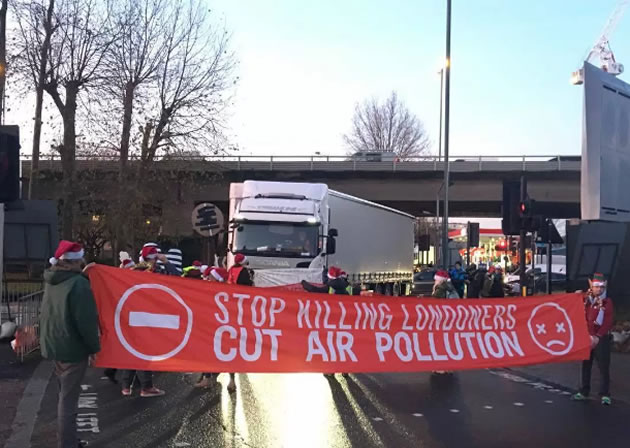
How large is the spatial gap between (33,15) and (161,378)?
64.9 ft

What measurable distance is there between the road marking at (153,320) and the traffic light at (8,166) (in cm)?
262

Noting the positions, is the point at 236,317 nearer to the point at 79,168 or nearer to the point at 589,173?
the point at 589,173

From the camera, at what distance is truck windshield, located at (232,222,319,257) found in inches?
778

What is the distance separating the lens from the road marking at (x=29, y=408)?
743 cm

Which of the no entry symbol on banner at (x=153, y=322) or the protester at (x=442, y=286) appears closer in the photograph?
the no entry symbol on banner at (x=153, y=322)

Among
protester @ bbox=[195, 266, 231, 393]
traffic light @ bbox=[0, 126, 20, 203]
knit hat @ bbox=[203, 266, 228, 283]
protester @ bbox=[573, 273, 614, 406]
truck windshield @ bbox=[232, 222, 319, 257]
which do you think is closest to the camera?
traffic light @ bbox=[0, 126, 20, 203]

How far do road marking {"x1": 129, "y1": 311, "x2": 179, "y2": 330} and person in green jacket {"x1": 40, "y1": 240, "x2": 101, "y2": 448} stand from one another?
1122 millimetres

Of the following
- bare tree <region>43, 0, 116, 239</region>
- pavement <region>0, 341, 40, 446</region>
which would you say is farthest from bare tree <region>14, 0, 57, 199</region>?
pavement <region>0, 341, 40, 446</region>

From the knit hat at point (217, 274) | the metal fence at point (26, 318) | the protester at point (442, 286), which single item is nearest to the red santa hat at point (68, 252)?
the knit hat at point (217, 274)

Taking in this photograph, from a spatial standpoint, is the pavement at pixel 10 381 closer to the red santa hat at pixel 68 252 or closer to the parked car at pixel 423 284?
the red santa hat at pixel 68 252

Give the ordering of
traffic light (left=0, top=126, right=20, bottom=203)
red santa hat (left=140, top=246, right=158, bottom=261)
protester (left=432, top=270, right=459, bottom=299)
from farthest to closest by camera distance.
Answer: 1. protester (left=432, top=270, right=459, bottom=299)
2. red santa hat (left=140, top=246, right=158, bottom=261)
3. traffic light (left=0, top=126, right=20, bottom=203)

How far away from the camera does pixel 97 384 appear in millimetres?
10609

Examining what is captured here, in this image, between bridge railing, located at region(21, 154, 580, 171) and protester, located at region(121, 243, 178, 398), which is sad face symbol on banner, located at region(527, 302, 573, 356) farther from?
bridge railing, located at region(21, 154, 580, 171)

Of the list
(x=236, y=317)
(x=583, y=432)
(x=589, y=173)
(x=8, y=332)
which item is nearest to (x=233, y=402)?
(x=236, y=317)
